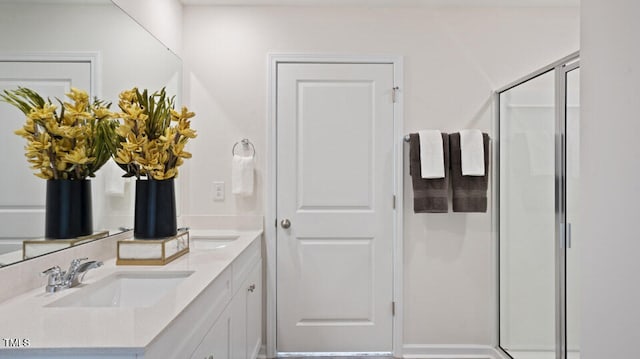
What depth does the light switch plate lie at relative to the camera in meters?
2.61

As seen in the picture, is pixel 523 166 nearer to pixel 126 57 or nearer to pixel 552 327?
pixel 552 327

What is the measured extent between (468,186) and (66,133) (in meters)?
2.22

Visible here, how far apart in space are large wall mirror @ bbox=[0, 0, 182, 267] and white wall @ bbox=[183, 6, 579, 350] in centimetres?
60

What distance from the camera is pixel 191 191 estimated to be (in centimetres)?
262

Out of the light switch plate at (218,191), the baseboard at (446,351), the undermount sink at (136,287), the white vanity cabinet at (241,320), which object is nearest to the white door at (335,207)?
the baseboard at (446,351)

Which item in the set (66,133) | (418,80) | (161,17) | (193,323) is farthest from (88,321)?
(418,80)

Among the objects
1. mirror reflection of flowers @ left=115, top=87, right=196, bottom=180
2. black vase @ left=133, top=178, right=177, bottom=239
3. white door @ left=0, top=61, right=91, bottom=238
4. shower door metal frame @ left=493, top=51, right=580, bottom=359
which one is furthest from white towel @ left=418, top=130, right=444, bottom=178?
white door @ left=0, top=61, right=91, bottom=238

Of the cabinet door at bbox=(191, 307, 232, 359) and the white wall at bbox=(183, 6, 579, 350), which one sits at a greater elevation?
the white wall at bbox=(183, 6, 579, 350)

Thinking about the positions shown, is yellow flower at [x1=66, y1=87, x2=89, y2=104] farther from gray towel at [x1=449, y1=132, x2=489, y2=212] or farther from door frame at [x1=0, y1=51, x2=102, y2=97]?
gray towel at [x1=449, y1=132, x2=489, y2=212]

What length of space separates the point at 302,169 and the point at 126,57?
1236 mm

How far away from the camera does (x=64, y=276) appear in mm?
1257

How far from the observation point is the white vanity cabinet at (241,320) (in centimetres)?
142

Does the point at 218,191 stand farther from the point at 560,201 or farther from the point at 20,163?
the point at 560,201

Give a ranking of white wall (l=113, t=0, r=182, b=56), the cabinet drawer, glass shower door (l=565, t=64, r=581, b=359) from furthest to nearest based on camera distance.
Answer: white wall (l=113, t=0, r=182, b=56), glass shower door (l=565, t=64, r=581, b=359), the cabinet drawer
